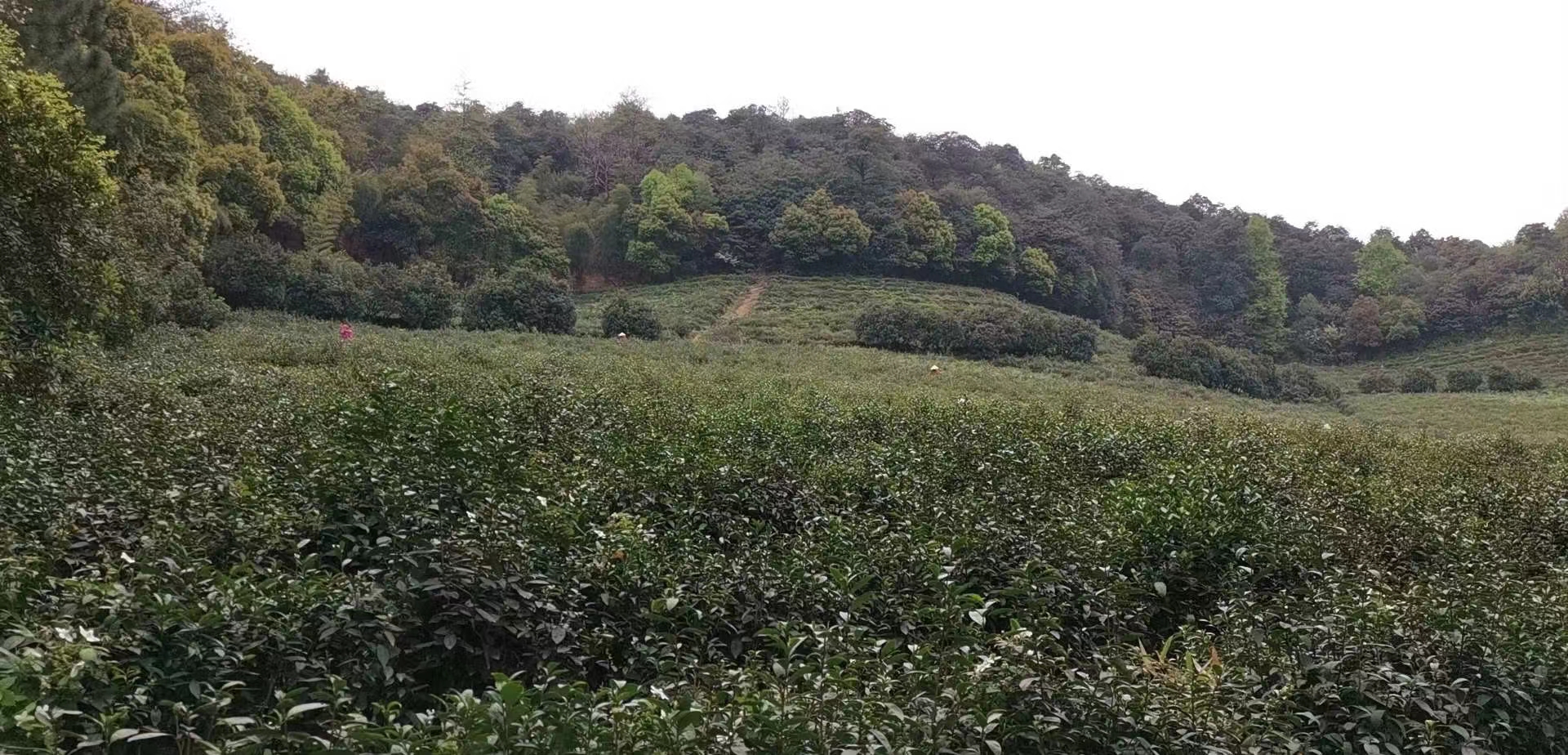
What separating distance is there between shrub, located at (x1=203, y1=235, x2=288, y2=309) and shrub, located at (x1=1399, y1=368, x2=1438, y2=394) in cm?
3527

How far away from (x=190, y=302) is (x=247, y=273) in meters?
5.17

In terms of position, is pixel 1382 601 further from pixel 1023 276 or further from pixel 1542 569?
pixel 1023 276

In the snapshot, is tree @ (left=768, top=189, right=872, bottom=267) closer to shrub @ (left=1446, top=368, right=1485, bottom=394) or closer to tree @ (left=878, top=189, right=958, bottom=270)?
tree @ (left=878, top=189, right=958, bottom=270)

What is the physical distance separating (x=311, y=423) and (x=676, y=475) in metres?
2.68

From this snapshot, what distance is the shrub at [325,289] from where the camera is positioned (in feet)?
74.7

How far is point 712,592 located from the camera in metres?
3.71

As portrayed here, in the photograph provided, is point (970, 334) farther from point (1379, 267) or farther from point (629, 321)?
point (1379, 267)

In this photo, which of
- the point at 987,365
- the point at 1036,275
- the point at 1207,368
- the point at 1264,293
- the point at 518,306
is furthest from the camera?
the point at 1264,293

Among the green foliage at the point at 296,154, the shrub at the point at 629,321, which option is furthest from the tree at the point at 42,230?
the green foliage at the point at 296,154

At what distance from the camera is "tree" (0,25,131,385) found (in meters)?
6.71

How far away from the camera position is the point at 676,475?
5777 mm

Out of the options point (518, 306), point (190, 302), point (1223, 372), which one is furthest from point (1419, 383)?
point (190, 302)

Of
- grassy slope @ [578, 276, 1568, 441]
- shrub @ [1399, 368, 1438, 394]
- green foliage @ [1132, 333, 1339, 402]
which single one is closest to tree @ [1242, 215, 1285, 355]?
grassy slope @ [578, 276, 1568, 441]

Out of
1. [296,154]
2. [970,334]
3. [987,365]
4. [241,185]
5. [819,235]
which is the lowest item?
[987,365]
